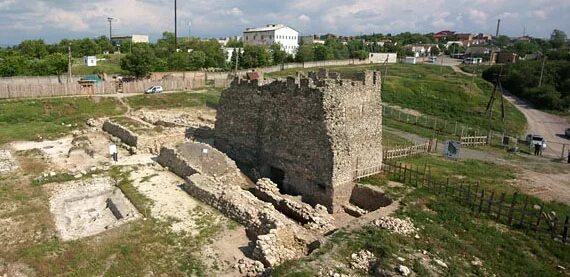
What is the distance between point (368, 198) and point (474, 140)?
1898 centimetres

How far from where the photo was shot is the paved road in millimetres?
37969

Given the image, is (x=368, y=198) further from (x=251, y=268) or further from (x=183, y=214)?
(x=183, y=214)

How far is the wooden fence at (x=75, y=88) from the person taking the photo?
144 ft

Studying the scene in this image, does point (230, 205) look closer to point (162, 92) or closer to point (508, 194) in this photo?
point (508, 194)

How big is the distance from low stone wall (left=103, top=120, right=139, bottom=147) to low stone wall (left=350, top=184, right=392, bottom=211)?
16300 millimetres

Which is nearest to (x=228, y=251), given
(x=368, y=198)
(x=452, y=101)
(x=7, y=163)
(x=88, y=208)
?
(x=368, y=198)

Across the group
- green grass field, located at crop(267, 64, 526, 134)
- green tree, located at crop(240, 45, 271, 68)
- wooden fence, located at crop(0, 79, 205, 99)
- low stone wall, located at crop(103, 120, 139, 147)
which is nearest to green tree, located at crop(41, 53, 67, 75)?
wooden fence, located at crop(0, 79, 205, 99)

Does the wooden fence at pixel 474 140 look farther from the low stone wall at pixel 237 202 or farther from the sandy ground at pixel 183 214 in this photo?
the sandy ground at pixel 183 214

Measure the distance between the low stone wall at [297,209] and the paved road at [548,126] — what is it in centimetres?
2570

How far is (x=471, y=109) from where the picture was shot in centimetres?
5125

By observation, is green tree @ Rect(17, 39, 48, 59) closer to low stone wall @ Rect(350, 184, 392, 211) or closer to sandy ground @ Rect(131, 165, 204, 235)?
sandy ground @ Rect(131, 165, 204, 235)

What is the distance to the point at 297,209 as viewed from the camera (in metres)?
19.2

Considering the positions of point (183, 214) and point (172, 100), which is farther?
point (172, 100)

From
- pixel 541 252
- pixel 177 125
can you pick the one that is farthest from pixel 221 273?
pixel 177 125
